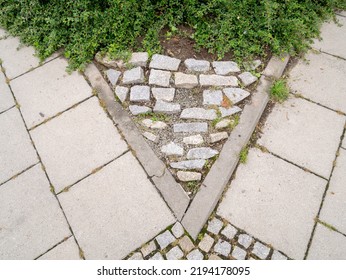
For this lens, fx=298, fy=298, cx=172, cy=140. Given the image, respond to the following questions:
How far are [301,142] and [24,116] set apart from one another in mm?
2741

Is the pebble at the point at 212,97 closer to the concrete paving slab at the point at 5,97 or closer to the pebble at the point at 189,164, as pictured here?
the pebble at the point at 189,164

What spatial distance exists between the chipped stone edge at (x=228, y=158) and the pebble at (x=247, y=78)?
0.27ft

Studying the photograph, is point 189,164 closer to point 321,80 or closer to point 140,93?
point 140,93

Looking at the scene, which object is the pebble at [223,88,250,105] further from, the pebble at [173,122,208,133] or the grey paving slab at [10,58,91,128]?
the grey paving slab at [10,58,91,128]

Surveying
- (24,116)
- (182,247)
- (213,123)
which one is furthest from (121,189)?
(24,116)

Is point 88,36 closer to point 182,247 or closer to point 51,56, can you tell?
point 51,56

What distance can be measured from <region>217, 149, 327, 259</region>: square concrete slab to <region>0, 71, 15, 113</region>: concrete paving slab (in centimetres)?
243

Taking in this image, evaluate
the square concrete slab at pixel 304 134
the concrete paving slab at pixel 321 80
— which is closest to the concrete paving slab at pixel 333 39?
the concrete paving slab at pixel 321 80

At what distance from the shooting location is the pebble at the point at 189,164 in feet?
8.50

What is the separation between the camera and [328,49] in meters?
3.37

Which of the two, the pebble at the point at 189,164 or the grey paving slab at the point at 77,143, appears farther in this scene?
the grey paving slab at the point at 77,143

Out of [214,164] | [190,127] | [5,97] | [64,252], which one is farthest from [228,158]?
[5,97]

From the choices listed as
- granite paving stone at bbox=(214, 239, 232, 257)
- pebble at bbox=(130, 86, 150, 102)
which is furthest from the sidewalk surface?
pebble at bbox=(130, 86, 150, 102)

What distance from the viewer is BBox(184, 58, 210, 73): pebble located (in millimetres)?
3148
